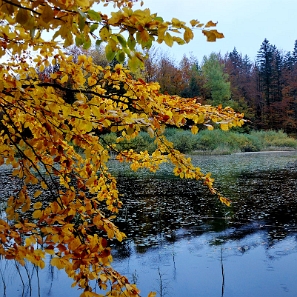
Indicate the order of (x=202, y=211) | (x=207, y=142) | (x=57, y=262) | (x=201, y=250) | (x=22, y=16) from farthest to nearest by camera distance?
1. (x=207, y=142)
2. (x=202, y=211)
3. (x=201, y=250)
4. (x=57, y=262)
5. (x=22, y=16)

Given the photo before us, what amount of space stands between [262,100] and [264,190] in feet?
114

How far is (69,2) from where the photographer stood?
3.98 ft

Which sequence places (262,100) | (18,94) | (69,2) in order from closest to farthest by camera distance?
(69,2) < (18,94) < (262,100)

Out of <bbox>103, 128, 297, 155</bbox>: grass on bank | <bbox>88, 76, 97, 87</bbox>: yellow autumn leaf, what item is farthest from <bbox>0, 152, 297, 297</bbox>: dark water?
<bbox>103, 128, 297, 155</bbox>: grass on bank

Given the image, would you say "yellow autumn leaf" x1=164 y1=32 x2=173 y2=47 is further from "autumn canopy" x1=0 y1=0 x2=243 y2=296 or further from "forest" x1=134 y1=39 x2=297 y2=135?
"forest" x1=134 y1=39 x2=297 y2=135

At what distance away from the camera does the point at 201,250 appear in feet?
19.8

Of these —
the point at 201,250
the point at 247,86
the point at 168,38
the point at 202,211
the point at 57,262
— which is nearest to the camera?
the point at 168,38

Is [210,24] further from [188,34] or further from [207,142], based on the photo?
[207,142]

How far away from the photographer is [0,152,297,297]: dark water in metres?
4.98

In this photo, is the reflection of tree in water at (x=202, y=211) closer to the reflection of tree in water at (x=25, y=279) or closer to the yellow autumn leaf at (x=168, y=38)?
the reflection of tree in water at (x=25, y=279)

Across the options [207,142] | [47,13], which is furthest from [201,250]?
[207,142]

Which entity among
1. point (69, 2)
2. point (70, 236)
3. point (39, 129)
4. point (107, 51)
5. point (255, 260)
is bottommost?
point (255, 260)

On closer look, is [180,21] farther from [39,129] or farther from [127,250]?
[127,250]

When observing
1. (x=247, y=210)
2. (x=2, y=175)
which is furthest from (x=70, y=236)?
(x=2, y=175)
